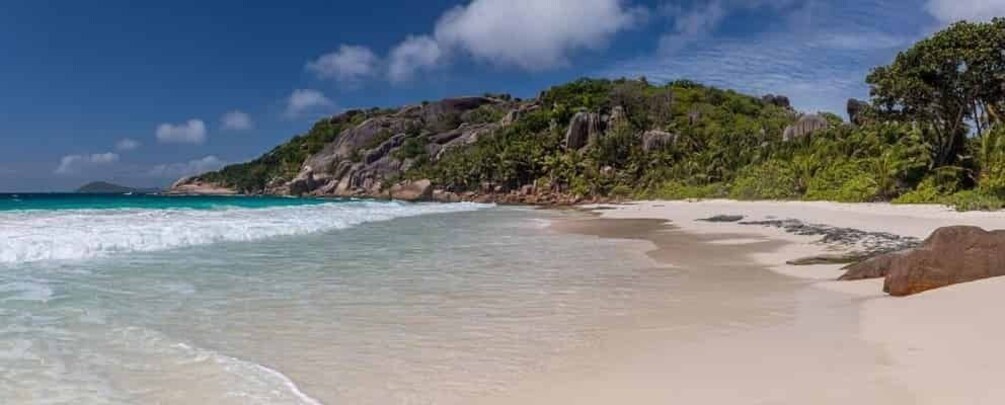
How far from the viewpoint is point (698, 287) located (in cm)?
968

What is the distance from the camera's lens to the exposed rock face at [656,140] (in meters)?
79.5

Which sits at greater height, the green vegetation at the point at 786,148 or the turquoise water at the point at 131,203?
the green vegetation at the point at 786,148

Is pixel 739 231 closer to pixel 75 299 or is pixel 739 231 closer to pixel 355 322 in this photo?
pixel 355 322

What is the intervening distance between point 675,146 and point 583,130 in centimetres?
1477

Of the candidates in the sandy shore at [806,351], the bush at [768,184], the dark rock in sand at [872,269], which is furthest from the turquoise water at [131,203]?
the sandy shore at [806,351]

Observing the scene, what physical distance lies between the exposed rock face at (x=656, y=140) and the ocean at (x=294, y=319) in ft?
219

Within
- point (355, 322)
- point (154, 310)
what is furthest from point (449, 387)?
point (154, 310)

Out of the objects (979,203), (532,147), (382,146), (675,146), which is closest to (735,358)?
(979,203)

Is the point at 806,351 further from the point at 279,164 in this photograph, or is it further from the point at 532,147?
the point at 279,164

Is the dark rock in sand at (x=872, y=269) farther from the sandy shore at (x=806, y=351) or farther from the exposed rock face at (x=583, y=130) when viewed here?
the exposed rock face at (x=583, y=130)

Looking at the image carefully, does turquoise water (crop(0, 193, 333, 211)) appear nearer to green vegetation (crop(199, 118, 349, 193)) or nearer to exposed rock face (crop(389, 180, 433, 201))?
exposed rock face (crop(389, 180, 433, 201))

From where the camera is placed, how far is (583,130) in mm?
88250

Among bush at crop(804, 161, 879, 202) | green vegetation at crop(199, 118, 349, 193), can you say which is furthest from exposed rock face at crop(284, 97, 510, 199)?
bush at crop(804, 161, 879, 202)

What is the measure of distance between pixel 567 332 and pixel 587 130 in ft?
272
